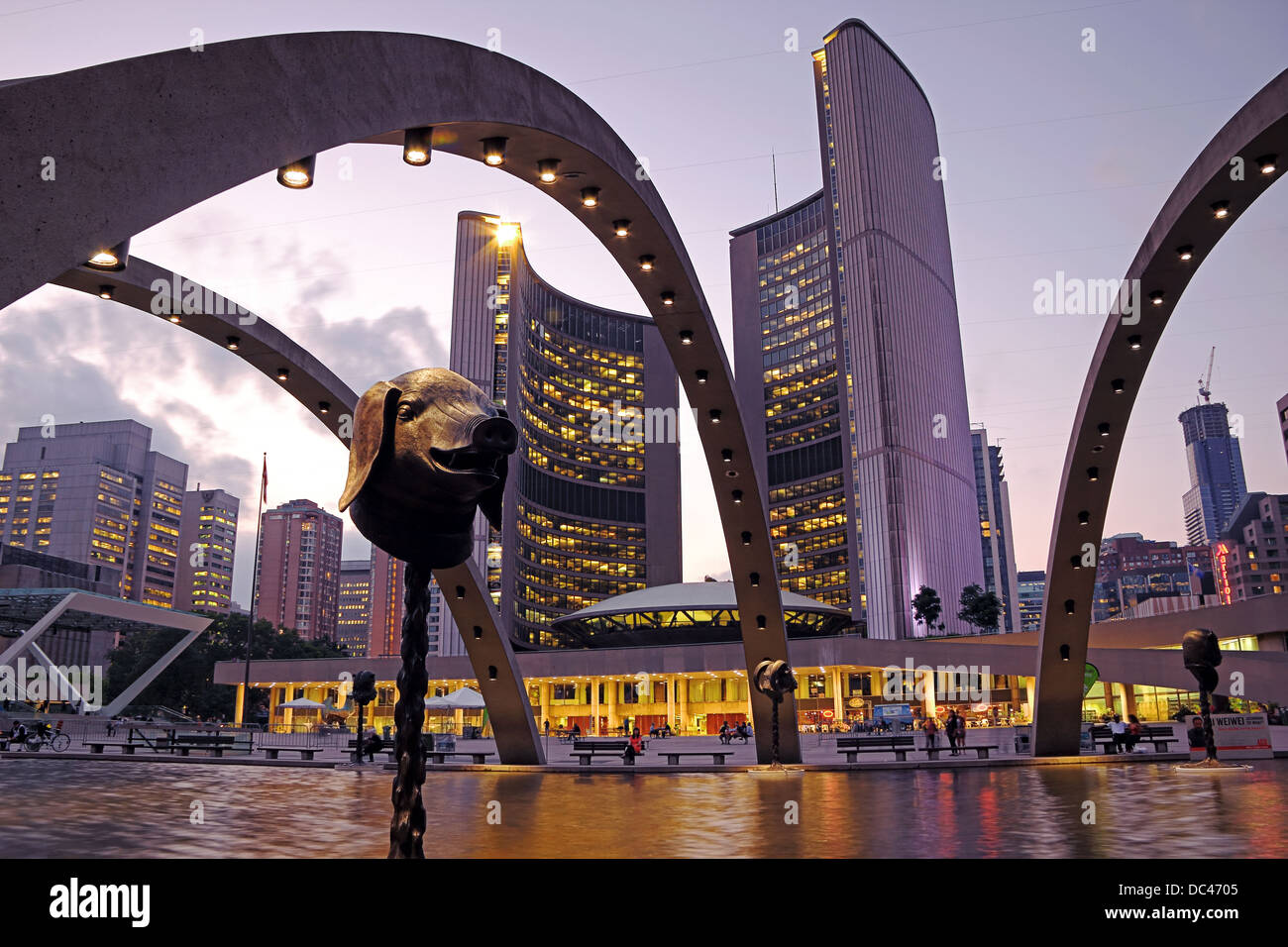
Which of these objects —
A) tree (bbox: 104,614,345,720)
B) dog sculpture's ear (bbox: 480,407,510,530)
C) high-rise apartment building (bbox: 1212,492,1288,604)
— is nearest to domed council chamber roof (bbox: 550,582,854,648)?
tree (bbox: 104,614,345,720)

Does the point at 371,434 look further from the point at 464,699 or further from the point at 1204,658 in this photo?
the point at 464,699

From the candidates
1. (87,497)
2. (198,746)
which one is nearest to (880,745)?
(198,746)

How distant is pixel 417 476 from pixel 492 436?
22.7 inches

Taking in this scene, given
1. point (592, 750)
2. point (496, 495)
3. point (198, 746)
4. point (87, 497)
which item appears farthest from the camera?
point (87, 497)

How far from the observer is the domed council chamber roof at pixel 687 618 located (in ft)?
276

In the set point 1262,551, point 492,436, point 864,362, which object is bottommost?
point 492,436

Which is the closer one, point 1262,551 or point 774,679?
point 774,679

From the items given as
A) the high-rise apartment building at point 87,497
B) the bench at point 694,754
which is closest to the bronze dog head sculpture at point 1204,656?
the bench at point 694,754

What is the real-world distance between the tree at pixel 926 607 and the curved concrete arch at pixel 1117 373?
87.5 m

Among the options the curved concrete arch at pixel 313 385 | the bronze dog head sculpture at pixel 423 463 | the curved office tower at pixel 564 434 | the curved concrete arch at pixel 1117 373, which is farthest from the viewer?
the curved office tower at pixel 564 434

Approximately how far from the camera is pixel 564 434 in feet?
463

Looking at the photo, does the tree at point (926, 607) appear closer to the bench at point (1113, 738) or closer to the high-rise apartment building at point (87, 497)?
the bench at point (1113, 738)
